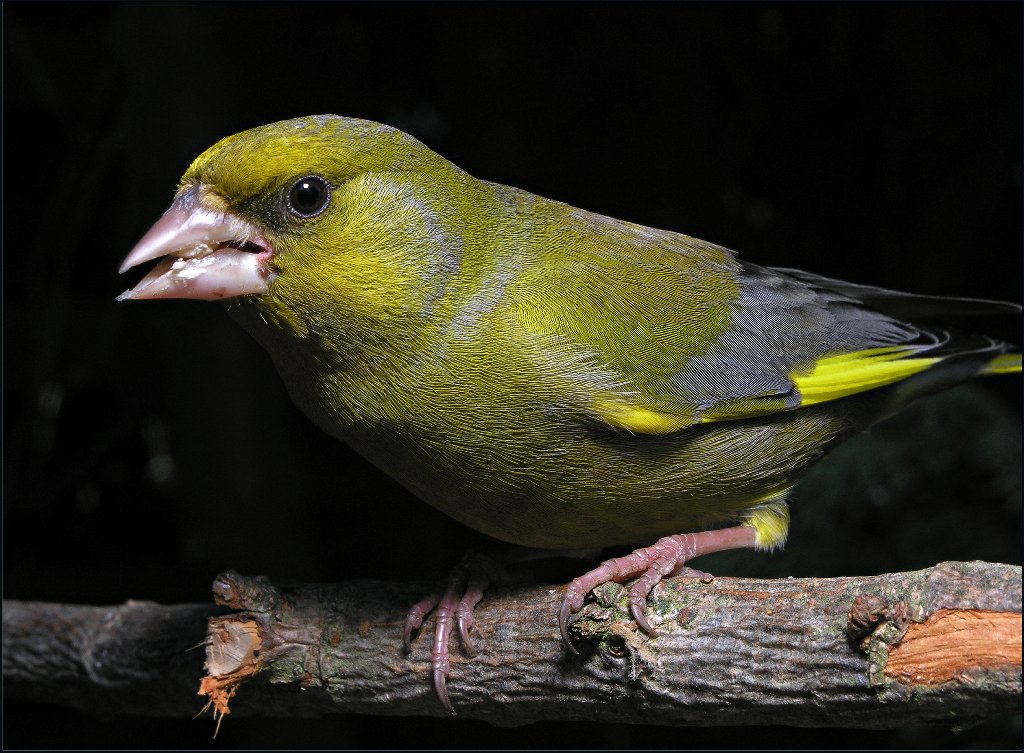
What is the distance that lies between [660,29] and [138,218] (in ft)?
6.77

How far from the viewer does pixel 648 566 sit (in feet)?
8.20

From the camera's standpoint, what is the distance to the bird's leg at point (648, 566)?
225 centimetres

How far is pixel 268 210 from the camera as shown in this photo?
2.30 metres

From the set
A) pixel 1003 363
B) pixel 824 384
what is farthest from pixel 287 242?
pixel 1003 363

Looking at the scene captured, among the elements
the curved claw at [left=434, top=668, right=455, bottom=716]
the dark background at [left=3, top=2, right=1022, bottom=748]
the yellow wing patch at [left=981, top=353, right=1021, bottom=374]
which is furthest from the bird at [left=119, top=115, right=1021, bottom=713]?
the dark background at [left=3, top=2, right=1022, bottom=748]

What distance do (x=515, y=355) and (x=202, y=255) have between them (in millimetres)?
743

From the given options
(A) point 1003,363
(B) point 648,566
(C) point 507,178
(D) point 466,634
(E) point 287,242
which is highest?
(C) point 507,178

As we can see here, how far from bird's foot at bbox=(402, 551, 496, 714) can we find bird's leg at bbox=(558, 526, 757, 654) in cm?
29

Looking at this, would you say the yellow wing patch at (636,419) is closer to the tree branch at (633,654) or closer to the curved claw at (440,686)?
the tree branch at (633,654)

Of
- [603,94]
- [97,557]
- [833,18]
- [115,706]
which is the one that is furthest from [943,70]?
[97,557]

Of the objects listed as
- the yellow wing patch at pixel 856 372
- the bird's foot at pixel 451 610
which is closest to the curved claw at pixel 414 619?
the bird's foot at pixel 451 610

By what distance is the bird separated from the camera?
2303 millimetres

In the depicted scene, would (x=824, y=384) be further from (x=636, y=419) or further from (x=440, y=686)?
(x=440, y=686)

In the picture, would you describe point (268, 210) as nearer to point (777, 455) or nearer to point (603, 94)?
point (777, 455)
